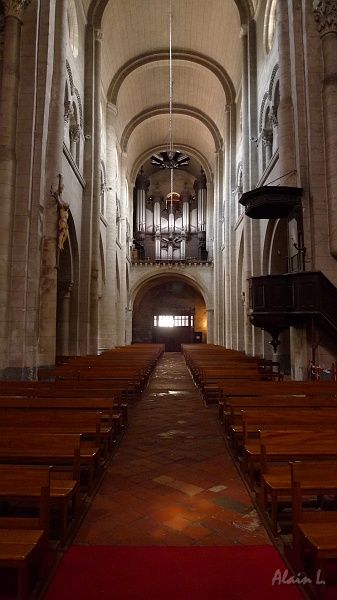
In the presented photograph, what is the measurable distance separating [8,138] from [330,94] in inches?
291

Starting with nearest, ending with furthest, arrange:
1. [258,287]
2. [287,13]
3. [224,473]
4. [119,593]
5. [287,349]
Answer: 1. [119,593]
2. [224,473]
3. [258,287]
4. [287,13]
5. [287,349]

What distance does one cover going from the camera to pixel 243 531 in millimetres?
2854

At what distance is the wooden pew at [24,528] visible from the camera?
1872mm

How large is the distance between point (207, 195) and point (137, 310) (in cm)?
1052

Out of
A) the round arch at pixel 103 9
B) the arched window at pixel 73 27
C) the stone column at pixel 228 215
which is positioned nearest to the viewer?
the arched window at pixel 73 27

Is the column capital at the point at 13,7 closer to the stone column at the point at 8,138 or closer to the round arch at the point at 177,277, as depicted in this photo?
the stone column at the point at 8,138

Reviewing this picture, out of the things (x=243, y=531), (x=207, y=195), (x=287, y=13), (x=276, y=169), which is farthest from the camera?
(x=207, y=195)

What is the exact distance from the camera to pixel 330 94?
31.2 ft

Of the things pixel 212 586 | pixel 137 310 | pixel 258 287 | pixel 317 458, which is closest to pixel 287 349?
pixel 258 287

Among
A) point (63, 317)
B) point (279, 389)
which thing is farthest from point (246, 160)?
point (279, 389)

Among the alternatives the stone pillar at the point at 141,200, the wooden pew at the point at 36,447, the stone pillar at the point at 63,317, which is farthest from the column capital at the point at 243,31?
the wooden pew at the point at 36,447

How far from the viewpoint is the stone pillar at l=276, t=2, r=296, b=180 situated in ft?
33.4

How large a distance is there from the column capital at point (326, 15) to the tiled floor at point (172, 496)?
31.4 feet

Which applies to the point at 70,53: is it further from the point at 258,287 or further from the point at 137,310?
the point at 137,310
